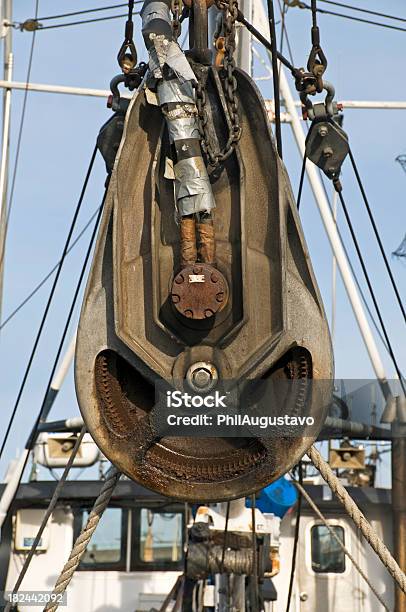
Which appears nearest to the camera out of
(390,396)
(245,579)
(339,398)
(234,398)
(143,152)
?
(234,398)

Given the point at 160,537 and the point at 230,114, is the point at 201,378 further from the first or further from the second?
the point at 160,537

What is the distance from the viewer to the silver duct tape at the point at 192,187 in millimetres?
4477

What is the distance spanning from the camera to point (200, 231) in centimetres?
451

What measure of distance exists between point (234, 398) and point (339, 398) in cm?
626

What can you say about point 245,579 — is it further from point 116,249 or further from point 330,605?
point 116,249

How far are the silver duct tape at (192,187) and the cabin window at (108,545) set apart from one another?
27.7 feet

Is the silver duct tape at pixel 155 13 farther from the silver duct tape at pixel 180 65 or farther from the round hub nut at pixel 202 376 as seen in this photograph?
the round hub nut at pixel 202 376

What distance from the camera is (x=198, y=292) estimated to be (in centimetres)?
438

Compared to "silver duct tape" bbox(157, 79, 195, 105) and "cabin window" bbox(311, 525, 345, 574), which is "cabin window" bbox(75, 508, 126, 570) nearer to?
"cabin window" bbox(311, 525, 345, 574)

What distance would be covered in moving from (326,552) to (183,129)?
8.57 m

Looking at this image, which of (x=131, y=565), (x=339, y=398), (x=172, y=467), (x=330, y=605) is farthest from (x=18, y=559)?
(x=172, y=467)

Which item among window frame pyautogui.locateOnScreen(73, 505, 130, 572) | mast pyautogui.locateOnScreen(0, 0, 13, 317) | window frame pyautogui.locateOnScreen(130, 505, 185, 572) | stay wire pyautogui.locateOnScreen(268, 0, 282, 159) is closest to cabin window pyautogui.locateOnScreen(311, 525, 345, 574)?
window frame pyautogui.locateOnScreen(130, 505, 185, 572)

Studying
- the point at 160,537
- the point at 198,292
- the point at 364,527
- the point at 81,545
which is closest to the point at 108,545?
the point at 160,537

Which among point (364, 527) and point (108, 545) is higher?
point (108, 545)
